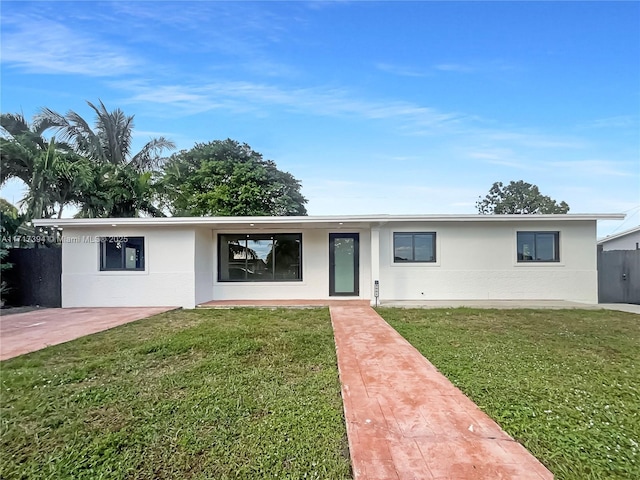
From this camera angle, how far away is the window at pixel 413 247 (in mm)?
10258

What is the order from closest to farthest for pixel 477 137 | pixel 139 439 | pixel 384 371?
pixel 139 439
pixel 384 371
pixel 477 137

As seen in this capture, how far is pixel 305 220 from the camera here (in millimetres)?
9336

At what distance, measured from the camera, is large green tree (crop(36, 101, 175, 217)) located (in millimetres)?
12961

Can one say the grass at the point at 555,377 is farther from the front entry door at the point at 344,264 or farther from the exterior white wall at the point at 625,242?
the exterior white wall at the point at 625,242

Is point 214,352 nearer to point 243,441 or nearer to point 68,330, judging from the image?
point 243,441

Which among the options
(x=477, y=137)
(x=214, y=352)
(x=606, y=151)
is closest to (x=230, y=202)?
(x=477, y=137)

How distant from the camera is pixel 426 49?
9633 mm

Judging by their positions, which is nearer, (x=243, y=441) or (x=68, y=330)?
(x=243, y=441)

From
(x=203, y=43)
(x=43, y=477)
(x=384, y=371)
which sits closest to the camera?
(x=43, y=477)

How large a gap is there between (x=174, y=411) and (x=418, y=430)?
210cm

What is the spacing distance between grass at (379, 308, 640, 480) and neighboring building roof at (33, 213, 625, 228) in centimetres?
299

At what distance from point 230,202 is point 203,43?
478 inches

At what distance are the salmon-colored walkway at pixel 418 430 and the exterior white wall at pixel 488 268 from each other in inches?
236

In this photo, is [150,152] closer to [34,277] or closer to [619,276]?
[34,277]
